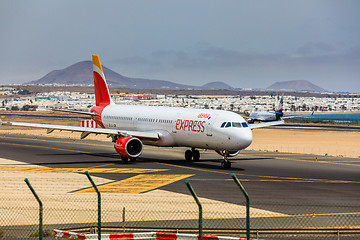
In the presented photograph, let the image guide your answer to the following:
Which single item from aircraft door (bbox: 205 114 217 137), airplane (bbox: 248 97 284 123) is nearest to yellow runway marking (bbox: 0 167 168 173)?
aircraft door (bbox: 205 114 217 137)

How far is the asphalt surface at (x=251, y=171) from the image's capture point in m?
28.7

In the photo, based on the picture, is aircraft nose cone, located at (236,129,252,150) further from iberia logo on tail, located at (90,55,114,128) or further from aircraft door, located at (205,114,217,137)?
iberia logo on tail, located at (90,55,114,128)

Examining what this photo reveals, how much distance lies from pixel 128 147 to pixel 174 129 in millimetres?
4080

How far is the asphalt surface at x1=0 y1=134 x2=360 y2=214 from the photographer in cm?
2869

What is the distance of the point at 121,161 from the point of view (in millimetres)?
47031

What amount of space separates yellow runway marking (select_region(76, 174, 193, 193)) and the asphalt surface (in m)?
0.84

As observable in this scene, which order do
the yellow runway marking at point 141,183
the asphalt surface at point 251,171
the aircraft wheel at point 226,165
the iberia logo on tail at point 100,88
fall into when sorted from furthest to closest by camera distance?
the iberia logo on tail at point 100,88
the aircraft wheel at point 226,165
the yellow runway marking at point 141,183
the asphalt surface at point 251,171

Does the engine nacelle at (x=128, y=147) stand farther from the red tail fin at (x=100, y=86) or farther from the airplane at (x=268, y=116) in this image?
the airplane at (x=268, y=116)

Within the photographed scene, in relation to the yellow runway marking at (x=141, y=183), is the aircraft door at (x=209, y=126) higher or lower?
higher

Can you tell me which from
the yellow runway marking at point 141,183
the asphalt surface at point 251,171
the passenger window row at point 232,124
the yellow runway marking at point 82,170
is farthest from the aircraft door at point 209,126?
the yellow runway marking at point 141,183

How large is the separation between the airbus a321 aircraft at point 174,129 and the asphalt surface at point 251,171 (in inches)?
59.8

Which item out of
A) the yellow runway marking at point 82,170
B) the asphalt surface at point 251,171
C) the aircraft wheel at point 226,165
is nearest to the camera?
the asphalt surface at point 251,171

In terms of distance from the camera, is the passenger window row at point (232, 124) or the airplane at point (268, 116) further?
the airplane at point (268, 116)

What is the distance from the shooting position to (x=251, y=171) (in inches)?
1587
